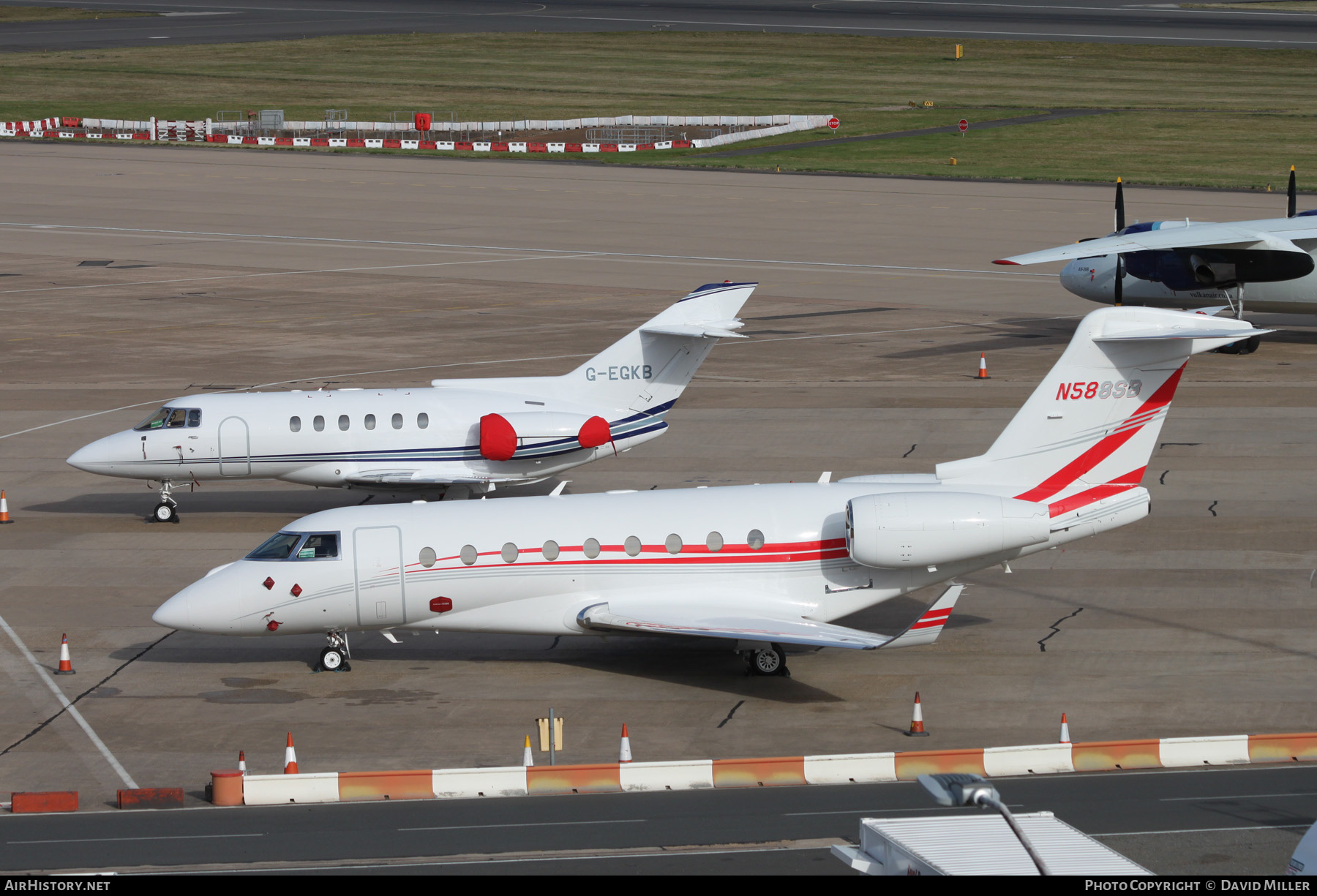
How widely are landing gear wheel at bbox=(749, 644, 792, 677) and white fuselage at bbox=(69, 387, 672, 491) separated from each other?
32.1 ft

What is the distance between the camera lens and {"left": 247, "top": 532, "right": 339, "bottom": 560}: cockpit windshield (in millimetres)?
26531

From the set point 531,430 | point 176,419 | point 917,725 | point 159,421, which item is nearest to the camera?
point 917,725

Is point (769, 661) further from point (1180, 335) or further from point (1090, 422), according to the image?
point (1180, 335)

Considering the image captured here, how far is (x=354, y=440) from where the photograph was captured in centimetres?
3509

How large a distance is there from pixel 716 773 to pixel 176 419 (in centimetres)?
1868

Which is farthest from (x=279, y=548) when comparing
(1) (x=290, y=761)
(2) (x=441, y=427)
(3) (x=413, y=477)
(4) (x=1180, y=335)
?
(4) (x=1180, y=335)

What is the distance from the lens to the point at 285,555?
26.6m

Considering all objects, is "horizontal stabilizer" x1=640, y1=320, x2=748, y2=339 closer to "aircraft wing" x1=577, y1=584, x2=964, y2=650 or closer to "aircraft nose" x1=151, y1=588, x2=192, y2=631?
"aircraft wing" x1=577, y1=584, x2=964, y2=650

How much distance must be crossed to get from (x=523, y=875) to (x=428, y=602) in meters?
8.19

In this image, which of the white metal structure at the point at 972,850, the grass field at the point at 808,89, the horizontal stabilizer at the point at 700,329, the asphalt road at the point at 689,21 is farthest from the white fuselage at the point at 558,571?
the asphalt road at the point at 689,21

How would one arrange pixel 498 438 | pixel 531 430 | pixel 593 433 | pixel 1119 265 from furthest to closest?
1. pixel 1119 265
2. pixel 593 433
3. pixel 531 430
4. pixel 498 438

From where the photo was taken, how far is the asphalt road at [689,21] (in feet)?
→ 493
